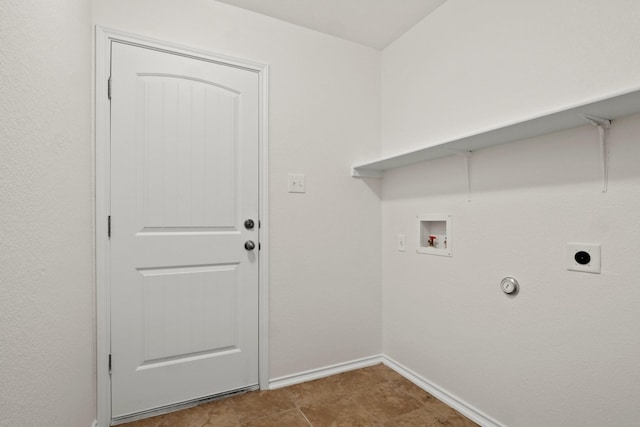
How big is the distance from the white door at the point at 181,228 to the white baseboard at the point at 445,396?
3.24ft

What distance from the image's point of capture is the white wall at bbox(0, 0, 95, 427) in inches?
27.2

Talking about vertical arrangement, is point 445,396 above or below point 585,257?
below

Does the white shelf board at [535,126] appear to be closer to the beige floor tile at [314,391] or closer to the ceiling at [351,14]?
the ceiling at [351,14]

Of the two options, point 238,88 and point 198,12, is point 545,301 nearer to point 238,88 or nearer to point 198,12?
point 238,88

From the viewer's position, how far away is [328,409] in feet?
5.85

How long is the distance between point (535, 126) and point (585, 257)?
1.84 ft

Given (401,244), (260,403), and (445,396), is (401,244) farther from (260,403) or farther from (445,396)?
(260,403)

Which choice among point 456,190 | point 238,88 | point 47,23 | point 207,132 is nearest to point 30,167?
point 47,23

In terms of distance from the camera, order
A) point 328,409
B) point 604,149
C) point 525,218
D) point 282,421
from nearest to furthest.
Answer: point 604,149 < point 525,218 < point 282,421 < point 328,409

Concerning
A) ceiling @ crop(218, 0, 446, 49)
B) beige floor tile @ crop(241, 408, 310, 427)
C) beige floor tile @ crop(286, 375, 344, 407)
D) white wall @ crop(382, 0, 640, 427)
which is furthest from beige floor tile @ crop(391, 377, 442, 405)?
ceiling @ crop(218, 0, 446, 49)

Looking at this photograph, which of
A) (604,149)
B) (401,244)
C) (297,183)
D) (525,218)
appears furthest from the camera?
(401,244)

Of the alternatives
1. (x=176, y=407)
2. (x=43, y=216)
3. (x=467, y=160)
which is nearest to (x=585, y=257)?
(x=467, y=160)

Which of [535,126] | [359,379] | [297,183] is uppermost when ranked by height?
[535,126]

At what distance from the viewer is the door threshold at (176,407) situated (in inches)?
65.4
